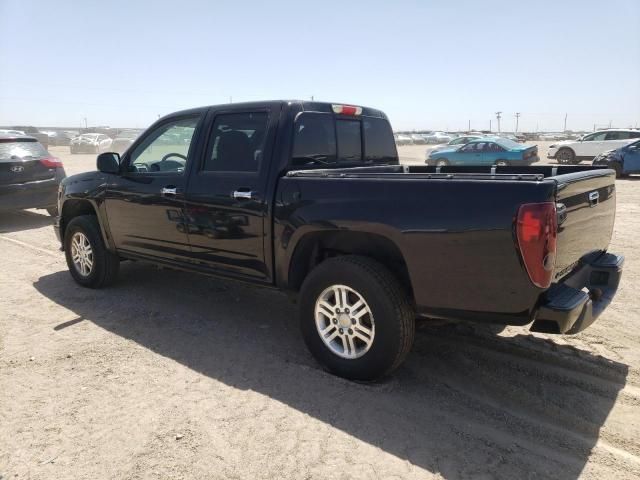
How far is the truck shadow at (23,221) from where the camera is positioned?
30.7ft

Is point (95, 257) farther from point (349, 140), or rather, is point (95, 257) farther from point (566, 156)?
point (566, 156)

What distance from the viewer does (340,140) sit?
14.1ft

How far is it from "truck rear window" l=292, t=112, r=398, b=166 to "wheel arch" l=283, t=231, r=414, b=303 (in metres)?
0.68

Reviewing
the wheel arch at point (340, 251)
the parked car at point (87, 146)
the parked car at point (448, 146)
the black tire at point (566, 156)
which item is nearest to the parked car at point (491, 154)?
the parked car at point (448, 146)

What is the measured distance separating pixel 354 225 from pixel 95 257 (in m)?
Result: 3.40

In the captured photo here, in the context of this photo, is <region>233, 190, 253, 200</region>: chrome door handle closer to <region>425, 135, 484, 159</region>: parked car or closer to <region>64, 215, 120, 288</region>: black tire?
<region>64, 215, 120, 288</region>: black tire

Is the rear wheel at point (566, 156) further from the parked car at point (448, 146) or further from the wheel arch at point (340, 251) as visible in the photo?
the wheel arch at point (340, 251)

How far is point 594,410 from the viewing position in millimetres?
3021

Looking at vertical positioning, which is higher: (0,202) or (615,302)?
(0,202)

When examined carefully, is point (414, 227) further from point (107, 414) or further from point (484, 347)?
point (107, 414)

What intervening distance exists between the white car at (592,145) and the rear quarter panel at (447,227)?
849 inches

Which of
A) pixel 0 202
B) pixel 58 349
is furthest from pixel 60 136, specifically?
pixel 58 349

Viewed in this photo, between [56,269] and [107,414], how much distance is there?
159 inches

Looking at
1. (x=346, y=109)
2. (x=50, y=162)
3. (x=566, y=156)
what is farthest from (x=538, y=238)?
(x=566, y=156)
